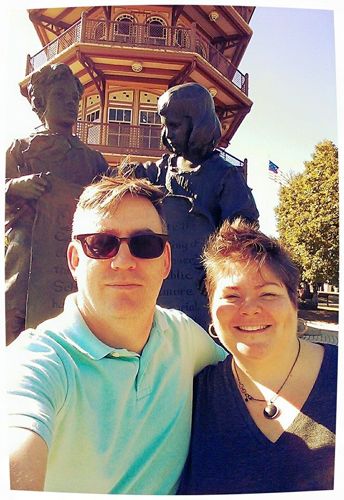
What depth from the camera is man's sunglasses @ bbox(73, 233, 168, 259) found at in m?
1.69

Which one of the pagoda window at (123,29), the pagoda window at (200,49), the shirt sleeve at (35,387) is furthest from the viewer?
the pagoda window at (200,49)

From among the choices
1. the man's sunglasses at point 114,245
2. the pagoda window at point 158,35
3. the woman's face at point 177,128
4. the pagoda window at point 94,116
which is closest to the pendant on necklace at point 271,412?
the man's sunglasses at point 114,245

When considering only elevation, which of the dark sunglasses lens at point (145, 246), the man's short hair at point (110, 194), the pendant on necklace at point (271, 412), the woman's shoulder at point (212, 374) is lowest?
the pendant on necklace at point (271, 412)

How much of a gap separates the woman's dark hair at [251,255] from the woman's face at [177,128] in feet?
3.76

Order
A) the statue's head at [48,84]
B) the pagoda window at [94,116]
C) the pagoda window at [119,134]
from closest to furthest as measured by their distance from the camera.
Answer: the statue's head at [48,84] < the pagoda window at [119,134] < the pagoda window at [94,116]

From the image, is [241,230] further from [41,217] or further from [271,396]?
[41,217]

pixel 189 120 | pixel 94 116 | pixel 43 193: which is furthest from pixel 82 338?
pixel 94 116

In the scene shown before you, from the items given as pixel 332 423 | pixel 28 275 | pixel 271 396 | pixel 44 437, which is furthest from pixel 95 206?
pixel 28 275

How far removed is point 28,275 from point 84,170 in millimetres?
857

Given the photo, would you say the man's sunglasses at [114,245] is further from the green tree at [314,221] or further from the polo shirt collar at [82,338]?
the green tree at [314,221]

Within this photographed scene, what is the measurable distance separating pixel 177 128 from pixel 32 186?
1.03m

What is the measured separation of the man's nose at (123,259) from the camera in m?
1.67

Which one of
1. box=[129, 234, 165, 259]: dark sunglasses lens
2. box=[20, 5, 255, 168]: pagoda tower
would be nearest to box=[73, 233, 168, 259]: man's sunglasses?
box=[129, 234, 165, 259]: dark sunglasses lens

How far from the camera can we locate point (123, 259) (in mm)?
1676
